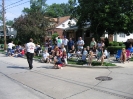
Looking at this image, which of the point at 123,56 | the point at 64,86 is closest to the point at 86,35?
the point at 123,56

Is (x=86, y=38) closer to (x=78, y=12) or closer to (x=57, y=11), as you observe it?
(x=78, y=12)

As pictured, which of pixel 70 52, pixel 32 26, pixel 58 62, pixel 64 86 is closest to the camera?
pixel 64 86

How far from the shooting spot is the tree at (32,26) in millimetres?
28578

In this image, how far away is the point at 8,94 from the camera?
7680 mm

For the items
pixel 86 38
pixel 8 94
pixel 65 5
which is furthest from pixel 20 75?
pixel 65 5

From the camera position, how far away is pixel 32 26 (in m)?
29.3

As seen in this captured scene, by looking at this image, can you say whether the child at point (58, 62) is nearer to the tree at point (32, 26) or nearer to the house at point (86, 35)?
the tree at point (32, 26)

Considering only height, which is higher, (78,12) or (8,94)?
(78,12)

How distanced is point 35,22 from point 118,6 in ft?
39.7

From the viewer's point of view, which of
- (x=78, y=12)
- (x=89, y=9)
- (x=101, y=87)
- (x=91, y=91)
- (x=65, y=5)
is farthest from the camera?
(x=65, y=5)

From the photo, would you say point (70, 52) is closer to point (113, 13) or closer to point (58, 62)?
point (58, 62)

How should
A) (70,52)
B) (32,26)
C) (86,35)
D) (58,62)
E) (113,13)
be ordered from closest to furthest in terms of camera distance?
(58,62) < (70,52) < (113,13) < (32,26) < (86,35)

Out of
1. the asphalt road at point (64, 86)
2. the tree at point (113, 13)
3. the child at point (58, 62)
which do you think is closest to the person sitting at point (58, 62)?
the child at point (58, 62)

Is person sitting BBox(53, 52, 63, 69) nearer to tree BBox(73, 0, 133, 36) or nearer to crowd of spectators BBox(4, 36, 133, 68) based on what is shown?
crowd of spectators BBox(4, 36, 133, 68)
